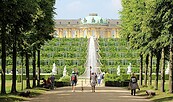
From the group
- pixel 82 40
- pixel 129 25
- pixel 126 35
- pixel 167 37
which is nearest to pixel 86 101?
pixel 167 37

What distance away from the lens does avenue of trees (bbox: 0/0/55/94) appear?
24.9m

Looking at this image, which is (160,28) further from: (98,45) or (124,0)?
(98,45)

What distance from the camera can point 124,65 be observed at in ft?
324

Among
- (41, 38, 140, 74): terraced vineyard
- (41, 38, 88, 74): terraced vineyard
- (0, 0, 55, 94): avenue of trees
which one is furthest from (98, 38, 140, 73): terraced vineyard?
Result: (0, 0, 55, 94): avenue of trees

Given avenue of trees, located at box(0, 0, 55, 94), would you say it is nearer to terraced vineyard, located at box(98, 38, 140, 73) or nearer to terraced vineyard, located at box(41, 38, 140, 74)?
terraced vineyard, located at box(41, 38, 140, 74)

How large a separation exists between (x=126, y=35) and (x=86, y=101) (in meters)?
23.8

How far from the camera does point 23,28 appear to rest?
3247 centimetres

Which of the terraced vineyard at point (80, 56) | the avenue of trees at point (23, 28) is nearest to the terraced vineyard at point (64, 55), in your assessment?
the terraced vineyard at point (80, 56)

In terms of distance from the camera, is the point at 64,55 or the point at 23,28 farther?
the point at 64,55

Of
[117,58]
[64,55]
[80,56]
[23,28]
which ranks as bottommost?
[117,58]

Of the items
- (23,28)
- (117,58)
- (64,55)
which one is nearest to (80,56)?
(64,55)

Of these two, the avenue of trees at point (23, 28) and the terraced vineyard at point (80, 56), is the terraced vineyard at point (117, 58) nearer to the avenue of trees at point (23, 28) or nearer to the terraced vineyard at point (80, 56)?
the terraced vineyard at point (80, 56)

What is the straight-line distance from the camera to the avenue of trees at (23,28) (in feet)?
81.6

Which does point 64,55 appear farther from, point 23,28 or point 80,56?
point 23,28
